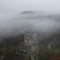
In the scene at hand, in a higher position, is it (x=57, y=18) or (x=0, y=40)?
(x=57, y=18)

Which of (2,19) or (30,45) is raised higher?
(2,19)

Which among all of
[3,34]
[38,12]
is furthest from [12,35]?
[38,12]

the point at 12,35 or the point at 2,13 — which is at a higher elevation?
the point at 2,13

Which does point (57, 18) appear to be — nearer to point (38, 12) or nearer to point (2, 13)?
point (38, 12)

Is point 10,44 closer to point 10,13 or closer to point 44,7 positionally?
point 10,13

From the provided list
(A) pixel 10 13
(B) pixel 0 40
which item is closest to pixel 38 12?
(A) pixel 10 13

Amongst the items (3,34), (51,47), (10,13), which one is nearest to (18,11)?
(10,13)

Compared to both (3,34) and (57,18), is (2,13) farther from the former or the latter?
(57,18)
